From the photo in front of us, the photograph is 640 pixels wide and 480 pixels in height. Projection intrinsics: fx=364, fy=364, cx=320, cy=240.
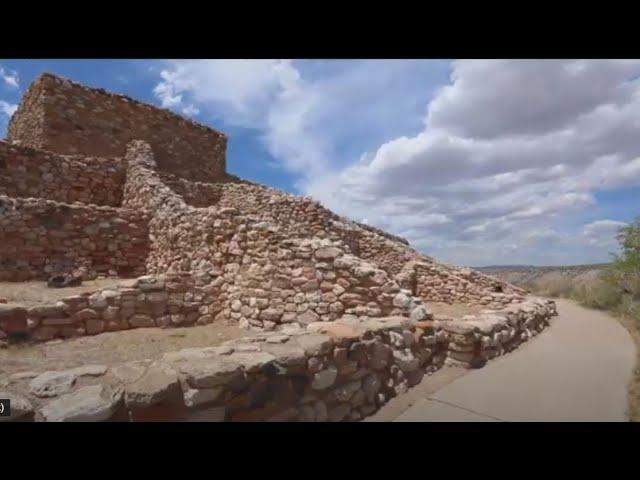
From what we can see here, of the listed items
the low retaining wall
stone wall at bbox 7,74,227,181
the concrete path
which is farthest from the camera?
stone wall at bbox 7,74,227,181

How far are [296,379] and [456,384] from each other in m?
2.27

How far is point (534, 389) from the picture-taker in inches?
163

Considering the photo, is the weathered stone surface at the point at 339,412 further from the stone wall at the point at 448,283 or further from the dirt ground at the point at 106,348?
the stone wall at the point at 448,283

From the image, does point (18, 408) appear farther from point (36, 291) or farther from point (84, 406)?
point (36, 291)

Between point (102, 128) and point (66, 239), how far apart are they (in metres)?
6.00

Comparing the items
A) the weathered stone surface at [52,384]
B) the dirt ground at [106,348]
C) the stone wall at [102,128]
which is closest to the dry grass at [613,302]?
the weathered stone surface at [52,384]

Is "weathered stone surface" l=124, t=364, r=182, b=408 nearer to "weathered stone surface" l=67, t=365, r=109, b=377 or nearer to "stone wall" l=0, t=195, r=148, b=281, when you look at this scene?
Result: "weathered stone surface" l=67, t=365, r=109, b=377

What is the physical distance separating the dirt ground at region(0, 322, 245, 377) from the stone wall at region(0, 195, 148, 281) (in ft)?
11.4

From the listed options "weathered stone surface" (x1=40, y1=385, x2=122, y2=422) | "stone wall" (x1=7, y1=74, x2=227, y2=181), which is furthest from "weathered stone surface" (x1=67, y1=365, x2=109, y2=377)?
"stone wall" (x1=7, y1=74, x2=227, y2=181)

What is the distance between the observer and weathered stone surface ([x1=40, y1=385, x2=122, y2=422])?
198 centimetres

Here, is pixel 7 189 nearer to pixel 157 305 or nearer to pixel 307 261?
pixel 157 305

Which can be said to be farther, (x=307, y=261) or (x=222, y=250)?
(x=222, y=250)

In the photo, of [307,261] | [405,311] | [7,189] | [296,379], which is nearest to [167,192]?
[7,189]
